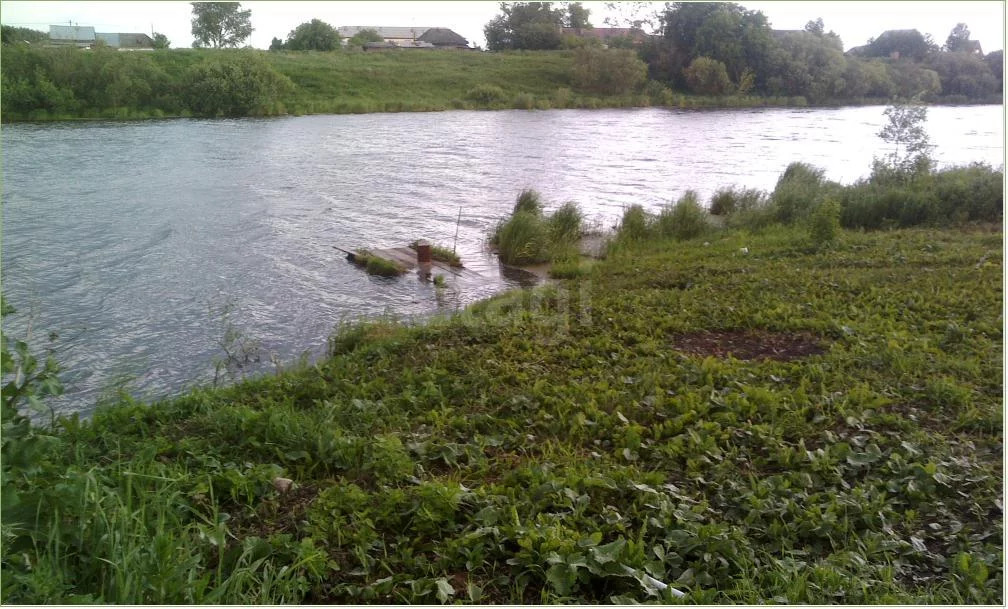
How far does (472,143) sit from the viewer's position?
29531 millimetres

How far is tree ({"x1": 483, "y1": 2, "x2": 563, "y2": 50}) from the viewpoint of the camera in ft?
67.2

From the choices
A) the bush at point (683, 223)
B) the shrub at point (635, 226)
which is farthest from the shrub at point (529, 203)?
the bush at point (683, 223)

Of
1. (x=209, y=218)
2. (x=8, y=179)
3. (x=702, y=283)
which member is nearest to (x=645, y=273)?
(x=702, y=283)

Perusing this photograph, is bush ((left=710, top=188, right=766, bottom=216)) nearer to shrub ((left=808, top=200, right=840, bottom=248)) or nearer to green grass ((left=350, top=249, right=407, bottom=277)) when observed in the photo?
shrub ((left=808, top=200, right=840, bottom=248))

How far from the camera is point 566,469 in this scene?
13.0 ft

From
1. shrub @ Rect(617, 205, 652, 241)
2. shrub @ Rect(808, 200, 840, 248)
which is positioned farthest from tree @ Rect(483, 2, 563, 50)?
shrub @ Rect(808, 200, 840, 248)

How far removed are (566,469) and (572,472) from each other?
0.09 m

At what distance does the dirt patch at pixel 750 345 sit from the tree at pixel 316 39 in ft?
111

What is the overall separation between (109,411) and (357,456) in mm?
2183

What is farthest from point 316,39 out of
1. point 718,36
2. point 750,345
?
point 750,345

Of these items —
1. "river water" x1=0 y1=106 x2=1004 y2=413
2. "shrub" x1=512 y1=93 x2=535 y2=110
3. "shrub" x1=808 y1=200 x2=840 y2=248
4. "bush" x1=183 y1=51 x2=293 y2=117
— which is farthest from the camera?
"shrub" x1=512 y1=93 x2=535 y2=110

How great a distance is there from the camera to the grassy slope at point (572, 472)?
302 centimetres

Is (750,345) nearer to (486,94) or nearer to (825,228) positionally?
(825,228)

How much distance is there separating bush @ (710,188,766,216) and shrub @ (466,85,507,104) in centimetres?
2998
